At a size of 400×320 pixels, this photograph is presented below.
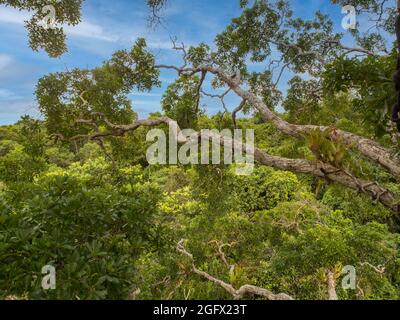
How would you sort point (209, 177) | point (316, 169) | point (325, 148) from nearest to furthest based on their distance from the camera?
point (325, 148) < point (316, 169) < point (209, 177)

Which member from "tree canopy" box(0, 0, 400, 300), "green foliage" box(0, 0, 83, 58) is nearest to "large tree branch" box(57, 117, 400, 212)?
"tree canopy" box(0, 0, 400, 300)

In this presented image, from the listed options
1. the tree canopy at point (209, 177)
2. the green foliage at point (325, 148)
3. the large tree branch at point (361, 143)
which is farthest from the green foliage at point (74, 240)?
the large tree branch at point (361, 143)

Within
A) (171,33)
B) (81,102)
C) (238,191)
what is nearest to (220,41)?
(171,33)

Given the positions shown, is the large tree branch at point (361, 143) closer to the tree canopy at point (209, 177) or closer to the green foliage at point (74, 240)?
the tree canopy at point (209, 177)

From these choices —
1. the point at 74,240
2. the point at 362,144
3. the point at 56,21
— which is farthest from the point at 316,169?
the point at 56,21

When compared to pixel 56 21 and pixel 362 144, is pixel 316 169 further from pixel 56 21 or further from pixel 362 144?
pixel 56 21

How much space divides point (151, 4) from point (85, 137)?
7.62 ft

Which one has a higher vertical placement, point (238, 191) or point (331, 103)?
point (331, 103)

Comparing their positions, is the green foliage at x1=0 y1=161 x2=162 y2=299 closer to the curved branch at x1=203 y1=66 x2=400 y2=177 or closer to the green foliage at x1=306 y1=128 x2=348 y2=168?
the green foliage at x1=306 y1=128 x2=348 y2=168

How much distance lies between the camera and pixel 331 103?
282 inches

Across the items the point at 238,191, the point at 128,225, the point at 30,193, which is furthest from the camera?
the point at 238,191

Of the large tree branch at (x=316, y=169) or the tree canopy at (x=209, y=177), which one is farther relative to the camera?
the large tree branch at (x=316, y=169)

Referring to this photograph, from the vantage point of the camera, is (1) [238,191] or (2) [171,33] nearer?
(2) [171,33]

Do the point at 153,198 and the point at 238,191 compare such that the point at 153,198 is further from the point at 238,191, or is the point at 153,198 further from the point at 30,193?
the point at 238,191
